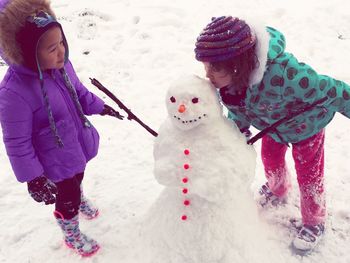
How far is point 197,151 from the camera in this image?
186 centimetres

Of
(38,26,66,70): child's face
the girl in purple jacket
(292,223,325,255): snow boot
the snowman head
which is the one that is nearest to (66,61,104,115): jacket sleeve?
the girl in purple jacket

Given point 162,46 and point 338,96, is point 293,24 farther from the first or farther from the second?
point 338,96

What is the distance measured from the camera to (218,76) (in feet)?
6.18

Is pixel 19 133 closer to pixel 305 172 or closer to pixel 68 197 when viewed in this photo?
pixel 68 197

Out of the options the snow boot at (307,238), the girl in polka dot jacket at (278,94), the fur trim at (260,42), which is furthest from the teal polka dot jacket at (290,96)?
the snow boot at (307,238)

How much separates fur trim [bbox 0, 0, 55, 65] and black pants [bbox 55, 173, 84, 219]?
0.82 meters

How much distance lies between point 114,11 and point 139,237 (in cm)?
434

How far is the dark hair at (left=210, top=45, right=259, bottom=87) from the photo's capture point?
1807 mm

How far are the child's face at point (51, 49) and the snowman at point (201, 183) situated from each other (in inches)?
25.3

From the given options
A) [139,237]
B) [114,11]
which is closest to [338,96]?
[139,237]

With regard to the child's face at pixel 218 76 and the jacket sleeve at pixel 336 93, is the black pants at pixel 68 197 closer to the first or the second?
the child's face at pixel 218 76

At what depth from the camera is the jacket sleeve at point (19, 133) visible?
1.88m

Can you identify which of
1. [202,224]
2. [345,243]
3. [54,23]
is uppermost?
[54,23]

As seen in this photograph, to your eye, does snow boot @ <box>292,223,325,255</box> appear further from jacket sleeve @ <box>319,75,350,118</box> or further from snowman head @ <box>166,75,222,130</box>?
snowman head @ <box>166,75,222,130</box>
